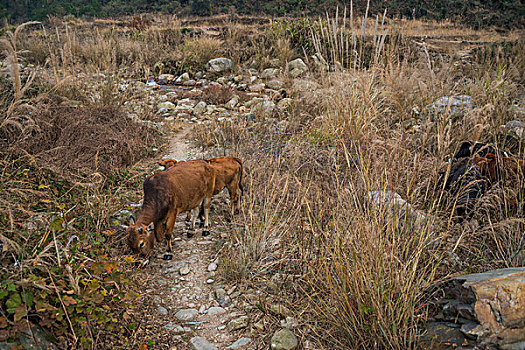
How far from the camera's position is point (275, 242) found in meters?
3.85

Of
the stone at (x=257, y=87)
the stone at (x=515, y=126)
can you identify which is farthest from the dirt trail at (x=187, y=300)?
the stone at (x=257, y=87)

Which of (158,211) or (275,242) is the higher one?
(158,211)

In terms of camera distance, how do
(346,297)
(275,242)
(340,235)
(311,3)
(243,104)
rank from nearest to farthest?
(346,297) < (340,235) < (275,242) < (243,104) < (311,3)

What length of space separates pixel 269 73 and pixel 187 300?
912cm

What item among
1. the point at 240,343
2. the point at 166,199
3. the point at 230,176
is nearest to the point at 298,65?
the point at 230,176

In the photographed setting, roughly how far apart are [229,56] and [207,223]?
10011 millimetres

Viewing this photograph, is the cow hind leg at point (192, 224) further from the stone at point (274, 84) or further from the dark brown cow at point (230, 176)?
the stone at point (274, 84)

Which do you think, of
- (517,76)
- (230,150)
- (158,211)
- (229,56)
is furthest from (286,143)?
(229,56)

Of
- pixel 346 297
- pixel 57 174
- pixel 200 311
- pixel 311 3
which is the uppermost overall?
pixel 311 3

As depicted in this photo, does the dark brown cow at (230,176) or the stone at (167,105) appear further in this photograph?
the stone at (167,105)

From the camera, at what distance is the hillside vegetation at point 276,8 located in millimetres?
26422

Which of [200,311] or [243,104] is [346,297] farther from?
[243,104]

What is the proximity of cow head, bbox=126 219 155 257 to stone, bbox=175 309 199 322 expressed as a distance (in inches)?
25.4

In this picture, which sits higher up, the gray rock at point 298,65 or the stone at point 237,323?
the gray rock at point 298,65
